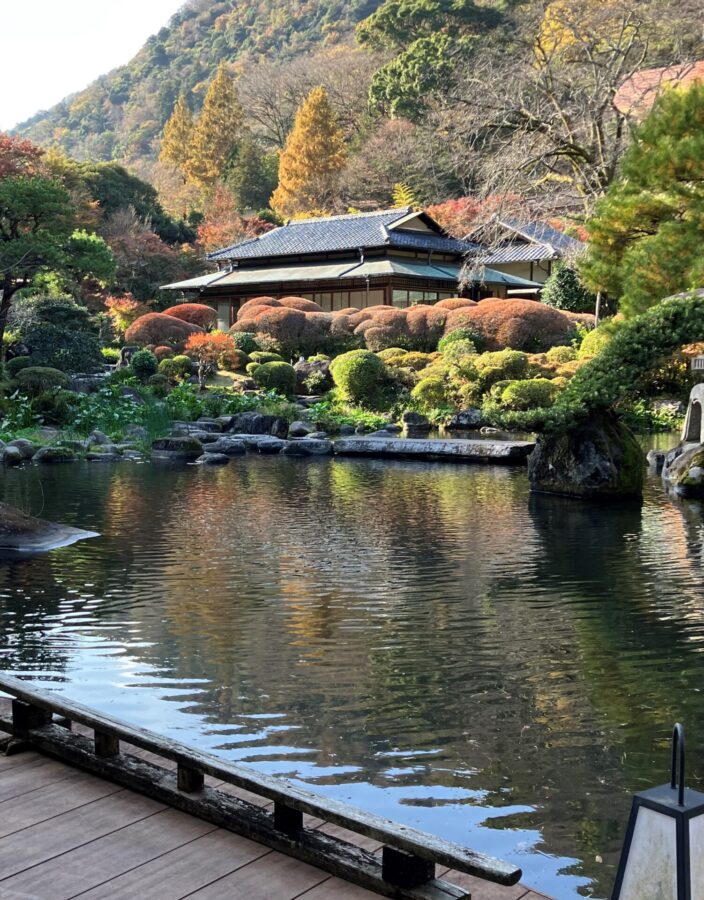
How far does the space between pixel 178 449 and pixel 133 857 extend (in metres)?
16.0

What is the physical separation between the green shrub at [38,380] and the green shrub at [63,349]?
2.39 metres

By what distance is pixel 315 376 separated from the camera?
28.3 metres

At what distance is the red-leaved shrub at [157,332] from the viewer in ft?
102

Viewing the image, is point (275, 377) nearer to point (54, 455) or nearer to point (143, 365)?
point (143, 365)

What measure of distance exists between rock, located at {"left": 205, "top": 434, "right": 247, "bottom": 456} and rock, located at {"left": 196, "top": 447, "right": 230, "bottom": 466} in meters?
1.52

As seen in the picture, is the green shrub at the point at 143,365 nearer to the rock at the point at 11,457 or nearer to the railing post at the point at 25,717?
the rock at the point at 11,457

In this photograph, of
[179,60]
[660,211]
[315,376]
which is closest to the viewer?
[660,211]

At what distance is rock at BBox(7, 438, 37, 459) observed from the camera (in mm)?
17703

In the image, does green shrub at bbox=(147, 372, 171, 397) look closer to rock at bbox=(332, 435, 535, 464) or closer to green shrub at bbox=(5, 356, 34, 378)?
green shrub at bbox=(5, 356, 34, 378)

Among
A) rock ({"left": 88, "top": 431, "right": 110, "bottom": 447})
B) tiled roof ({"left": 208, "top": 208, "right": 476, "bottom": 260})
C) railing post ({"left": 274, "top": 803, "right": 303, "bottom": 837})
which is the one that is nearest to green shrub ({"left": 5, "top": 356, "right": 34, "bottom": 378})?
rock ({"left": 88, "top": 431, "right": 110, "bottom": 447})

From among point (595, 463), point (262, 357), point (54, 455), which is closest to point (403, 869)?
point (595, 463)

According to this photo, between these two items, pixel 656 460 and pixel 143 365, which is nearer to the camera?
pixel 656 460

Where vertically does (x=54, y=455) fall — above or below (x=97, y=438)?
below

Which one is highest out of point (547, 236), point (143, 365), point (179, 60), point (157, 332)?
point (179, 60)
